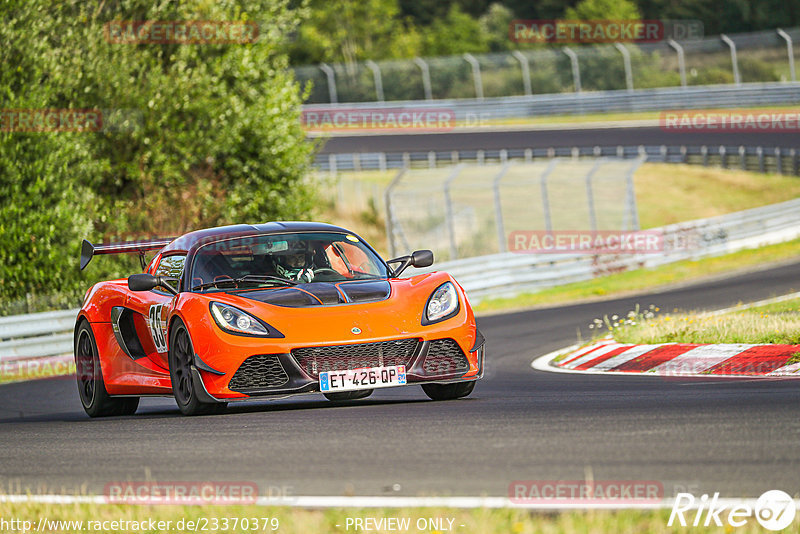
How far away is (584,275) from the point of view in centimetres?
2492

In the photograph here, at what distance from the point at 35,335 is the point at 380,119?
33.4 m

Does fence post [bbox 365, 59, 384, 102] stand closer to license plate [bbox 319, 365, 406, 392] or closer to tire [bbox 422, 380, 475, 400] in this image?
tire [bbox 422, 380, 475, 400]

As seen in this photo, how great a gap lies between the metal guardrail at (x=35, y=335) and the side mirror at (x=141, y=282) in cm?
790

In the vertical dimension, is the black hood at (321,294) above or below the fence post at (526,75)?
above

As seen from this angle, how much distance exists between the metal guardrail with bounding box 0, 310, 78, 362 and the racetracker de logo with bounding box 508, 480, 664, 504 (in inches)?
485

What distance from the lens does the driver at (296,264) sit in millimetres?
8797

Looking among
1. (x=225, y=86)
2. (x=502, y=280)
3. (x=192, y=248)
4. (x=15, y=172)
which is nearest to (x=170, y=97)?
(x=225, y=86)

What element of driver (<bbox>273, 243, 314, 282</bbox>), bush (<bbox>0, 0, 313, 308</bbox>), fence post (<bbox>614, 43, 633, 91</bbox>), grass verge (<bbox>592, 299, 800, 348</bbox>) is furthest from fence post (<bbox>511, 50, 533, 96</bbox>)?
driver (<bbox>273, 243, 314, 282</bbox>)

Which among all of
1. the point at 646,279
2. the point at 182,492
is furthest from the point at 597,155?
the point at 182,492

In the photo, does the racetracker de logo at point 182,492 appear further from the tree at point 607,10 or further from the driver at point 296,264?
the tree at point 607,10

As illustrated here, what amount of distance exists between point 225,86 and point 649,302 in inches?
397

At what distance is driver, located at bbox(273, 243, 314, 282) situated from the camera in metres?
8.80

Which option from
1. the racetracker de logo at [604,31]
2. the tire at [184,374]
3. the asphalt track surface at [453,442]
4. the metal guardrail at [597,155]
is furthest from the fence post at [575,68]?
the tire at [184,374]

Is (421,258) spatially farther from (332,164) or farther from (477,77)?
(477,77)
